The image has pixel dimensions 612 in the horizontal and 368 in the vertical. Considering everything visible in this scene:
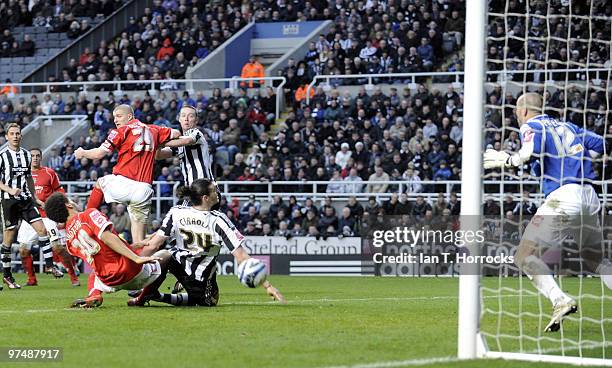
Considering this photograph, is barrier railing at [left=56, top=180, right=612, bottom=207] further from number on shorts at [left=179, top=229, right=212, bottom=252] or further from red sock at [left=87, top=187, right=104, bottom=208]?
number on shorts at [left=179, top=229, right=212, bottom=252]

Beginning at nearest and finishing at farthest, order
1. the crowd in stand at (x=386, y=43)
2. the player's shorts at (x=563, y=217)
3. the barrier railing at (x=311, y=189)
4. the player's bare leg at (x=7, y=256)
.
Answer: the player's shorts at (x=563, y=217)
the player's bare leg at (x=7, y=256)
the barrier railing at (x=311, y=189)
the crowd in stand at (x=386, y=43)

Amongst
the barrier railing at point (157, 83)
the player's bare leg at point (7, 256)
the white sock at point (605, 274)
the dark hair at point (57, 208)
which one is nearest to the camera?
the dark hair at point (57, 208)

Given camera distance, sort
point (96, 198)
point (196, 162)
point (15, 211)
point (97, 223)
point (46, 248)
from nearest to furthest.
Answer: point (97, 223), point (96, 198), point (196, 162), point (15, 211), point (46, 248)

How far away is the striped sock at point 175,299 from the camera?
1183 cm

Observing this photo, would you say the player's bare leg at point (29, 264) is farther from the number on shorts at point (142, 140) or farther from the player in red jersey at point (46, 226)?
the number on shorts at point (142, 140)

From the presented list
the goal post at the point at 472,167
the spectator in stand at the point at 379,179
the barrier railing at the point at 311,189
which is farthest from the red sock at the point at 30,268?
the goal post at the point at 472,167

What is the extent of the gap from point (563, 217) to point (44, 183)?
11226 millimetres

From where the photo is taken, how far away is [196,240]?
11.5m

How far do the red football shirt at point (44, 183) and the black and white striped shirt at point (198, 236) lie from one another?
7.53 meters

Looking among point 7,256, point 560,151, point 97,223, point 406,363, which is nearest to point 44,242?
point 7,256

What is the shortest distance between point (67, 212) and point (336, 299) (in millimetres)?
4379

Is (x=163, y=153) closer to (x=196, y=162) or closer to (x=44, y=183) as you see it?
(x=196, y=162)

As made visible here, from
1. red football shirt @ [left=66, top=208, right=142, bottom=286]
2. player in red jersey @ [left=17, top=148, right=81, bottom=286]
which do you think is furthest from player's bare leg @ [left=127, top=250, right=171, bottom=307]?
player in red jersey @ [left=17, top=148, right=81, bottom=286]

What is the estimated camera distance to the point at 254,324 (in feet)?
32.3
